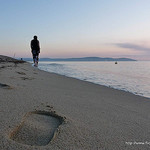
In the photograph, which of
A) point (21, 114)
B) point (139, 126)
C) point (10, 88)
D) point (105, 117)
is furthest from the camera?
point (10, 88)

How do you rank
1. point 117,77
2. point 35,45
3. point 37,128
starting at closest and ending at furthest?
point 37,128, point 35,45, point 117,77

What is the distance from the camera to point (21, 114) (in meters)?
1.91

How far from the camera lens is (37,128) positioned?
63.7 inches

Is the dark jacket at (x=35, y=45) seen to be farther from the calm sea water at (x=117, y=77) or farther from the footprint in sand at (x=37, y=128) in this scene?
the footprint in sand at (x=37, y=128)

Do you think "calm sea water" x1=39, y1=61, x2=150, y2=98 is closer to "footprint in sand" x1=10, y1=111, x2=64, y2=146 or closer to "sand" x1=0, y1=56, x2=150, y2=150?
"sand" x1=0, y1=56, x2=150, y2=150

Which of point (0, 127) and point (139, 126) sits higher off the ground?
point (0, 127)

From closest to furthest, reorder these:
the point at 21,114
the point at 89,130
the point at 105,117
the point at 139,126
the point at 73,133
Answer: the point at 73,133, the point at 89,130, the point at 21,114, the point at 139,126, the point at 105,117

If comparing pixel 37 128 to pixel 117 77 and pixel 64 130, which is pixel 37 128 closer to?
pixel 64 130

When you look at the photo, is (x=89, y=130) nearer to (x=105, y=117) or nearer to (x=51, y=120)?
(x=51, y=120)

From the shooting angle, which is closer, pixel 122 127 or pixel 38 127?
pixel 38 127

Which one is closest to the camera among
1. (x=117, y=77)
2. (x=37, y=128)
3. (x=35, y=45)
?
(x=37, y=128)

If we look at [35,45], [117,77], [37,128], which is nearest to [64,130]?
[37,128]

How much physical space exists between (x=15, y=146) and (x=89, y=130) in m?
0.76

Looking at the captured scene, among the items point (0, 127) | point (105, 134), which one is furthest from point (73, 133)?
point (0, 127)
